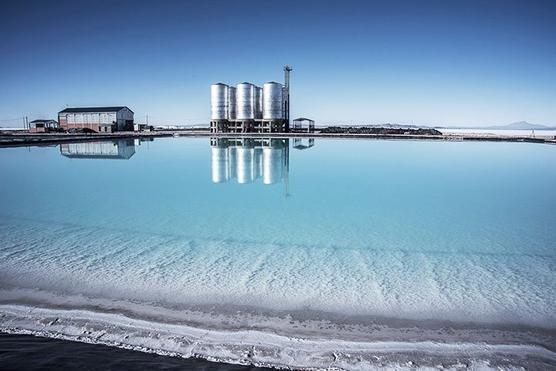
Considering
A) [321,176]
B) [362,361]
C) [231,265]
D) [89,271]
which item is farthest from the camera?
[321,176]

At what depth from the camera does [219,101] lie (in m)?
41.9

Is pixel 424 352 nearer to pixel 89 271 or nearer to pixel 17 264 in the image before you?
pixel 89 271

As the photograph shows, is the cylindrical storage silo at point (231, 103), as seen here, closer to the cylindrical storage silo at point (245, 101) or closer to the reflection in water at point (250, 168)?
the cylindrical storage silo at point (245, 101)

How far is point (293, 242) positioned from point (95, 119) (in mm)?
48660

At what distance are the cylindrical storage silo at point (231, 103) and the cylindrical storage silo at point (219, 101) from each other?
1.49 feet

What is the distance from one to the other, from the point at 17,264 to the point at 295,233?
4.56 meters

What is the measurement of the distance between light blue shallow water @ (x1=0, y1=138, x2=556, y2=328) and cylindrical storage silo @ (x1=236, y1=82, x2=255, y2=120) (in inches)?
1123

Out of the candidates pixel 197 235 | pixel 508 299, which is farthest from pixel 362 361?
pixel 197 235

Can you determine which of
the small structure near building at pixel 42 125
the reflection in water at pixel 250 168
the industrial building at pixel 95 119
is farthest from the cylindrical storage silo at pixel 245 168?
the small structure near building at pixel 42 125

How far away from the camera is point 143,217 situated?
7.96m

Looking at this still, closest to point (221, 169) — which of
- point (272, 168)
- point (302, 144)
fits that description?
point (272, 168)

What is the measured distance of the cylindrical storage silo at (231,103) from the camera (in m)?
42.4

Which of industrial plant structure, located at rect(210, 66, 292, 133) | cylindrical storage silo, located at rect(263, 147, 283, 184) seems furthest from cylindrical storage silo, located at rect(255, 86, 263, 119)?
cylindrical storage silo, located at rect(263, 147, 283, 184)

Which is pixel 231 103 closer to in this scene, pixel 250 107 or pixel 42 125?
pixel 250 107
